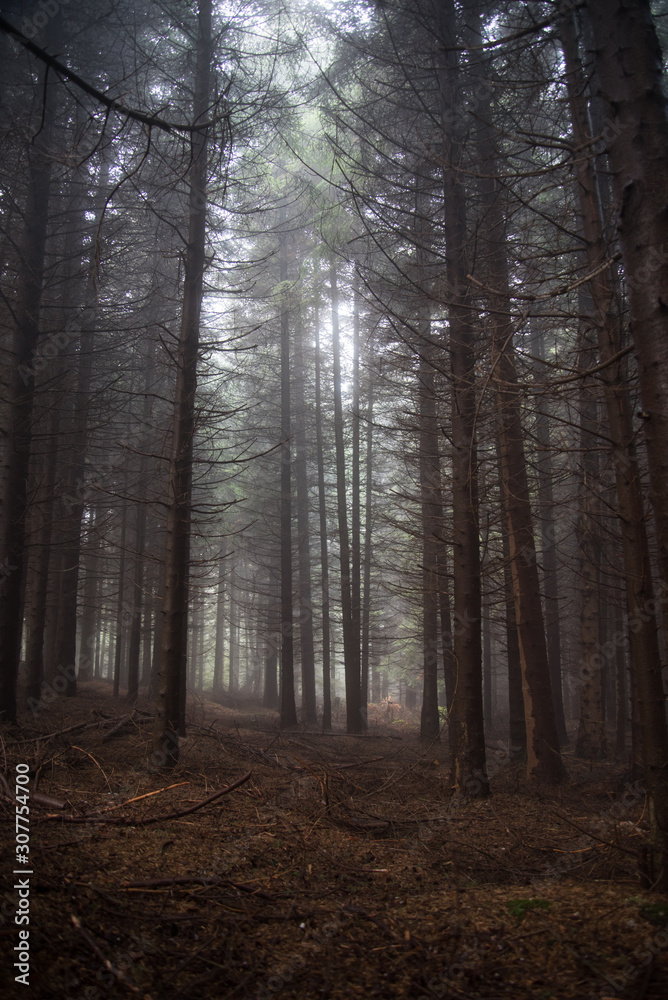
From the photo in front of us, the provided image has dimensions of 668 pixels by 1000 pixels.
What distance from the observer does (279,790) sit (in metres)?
6.02

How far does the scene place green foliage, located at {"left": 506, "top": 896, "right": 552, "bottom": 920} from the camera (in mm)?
3160

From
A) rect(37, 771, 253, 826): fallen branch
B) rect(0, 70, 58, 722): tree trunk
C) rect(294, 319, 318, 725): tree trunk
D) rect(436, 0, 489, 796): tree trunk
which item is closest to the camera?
rect(37, 771, 253, 826): fallen branch

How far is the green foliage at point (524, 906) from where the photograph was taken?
316 centimetres

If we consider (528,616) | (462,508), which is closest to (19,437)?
(462,508)

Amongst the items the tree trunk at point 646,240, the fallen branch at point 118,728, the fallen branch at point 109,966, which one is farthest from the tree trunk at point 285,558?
the fallen branch at point 109,966

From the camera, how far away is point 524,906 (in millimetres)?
3236

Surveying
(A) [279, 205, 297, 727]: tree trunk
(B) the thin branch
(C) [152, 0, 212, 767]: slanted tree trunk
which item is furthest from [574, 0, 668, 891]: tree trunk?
(A) [279, 205, 297, 727]: tree trunk

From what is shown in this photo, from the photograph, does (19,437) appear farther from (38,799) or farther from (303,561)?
(303,561)

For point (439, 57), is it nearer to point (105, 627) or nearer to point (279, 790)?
point (279, 790)

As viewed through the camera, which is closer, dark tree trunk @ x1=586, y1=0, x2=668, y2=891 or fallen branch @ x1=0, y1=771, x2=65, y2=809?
dark tree trunk @ x1=586, y1=0, x2=668, y2=891

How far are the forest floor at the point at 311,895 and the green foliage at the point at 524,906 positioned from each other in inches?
0.5

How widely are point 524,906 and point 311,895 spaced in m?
1.32

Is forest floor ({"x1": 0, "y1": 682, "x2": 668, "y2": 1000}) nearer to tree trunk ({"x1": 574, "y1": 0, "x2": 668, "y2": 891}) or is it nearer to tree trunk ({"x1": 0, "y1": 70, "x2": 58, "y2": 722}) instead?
tree trunk ({"x1": 574, "y1": 0, "x2": 668, "y2": 891})

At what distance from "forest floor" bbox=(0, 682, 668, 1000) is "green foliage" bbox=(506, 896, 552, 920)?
0.01 meters
